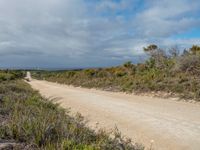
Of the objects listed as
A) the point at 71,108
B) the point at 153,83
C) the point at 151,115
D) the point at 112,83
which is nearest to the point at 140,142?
the point at 151,115

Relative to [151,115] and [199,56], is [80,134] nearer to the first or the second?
[151,115]

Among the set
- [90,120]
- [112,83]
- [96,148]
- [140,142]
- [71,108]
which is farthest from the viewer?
[112,83]

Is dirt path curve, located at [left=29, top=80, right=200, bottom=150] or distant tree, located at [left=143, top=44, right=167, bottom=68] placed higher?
distant tree, located at [left=143, top=44, right=167, bottom=68]

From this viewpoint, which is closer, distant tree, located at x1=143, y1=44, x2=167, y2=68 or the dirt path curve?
the dirt path curve

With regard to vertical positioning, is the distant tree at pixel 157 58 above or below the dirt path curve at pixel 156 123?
above

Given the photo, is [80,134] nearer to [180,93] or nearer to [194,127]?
[194,127]

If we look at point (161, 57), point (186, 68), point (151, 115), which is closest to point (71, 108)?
point (151, 115)

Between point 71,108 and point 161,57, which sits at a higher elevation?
point 161,57

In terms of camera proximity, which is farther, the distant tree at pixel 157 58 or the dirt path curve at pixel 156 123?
the distant tree at pixel 157 58

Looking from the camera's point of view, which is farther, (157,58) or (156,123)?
(157,58)

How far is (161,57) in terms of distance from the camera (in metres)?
30.7

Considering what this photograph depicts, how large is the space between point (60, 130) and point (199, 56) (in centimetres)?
1904

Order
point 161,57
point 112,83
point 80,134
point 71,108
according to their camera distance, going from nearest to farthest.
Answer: point 80,134
point 71,108
point 112,83
point 161,57

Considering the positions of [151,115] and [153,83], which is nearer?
[151,115]
